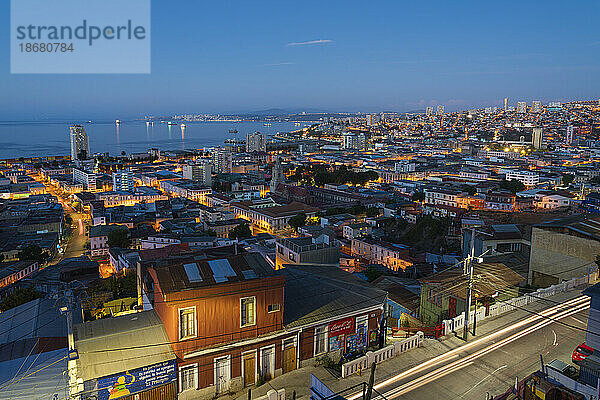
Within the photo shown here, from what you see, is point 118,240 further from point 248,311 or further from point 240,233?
point 248,311

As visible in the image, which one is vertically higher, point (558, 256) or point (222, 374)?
point (558, 256)

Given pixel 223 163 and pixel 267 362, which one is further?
pixel 223 163

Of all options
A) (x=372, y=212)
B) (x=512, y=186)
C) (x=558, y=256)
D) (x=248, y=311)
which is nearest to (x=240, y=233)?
(x=372, y=212)

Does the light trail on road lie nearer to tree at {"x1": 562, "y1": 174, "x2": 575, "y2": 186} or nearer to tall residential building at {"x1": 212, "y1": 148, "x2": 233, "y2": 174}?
tree at {"x1": 562, "y1": 174, "x2": 575, "y2": 186}

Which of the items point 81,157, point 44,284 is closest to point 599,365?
point 44,284

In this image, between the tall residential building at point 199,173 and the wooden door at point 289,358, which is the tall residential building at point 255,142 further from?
the wooden door at point 289,358

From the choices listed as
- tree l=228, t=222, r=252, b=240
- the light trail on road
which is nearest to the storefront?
the light trail on road

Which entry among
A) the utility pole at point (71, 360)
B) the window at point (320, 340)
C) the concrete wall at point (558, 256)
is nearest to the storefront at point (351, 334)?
the window at point (320, 340)
